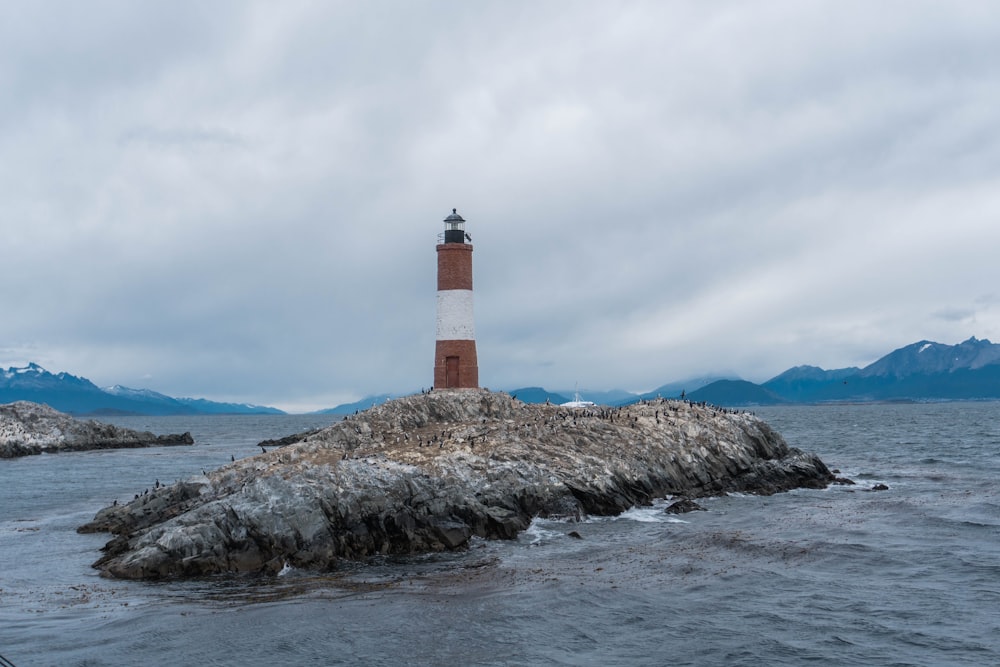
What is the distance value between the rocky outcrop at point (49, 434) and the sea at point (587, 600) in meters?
58.7

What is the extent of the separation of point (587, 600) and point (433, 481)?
12.9 metres

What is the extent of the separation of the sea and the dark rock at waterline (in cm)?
72

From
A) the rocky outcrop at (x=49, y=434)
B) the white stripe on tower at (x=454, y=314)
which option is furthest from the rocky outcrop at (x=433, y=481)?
the rocky outcrop at (x=49, y=434)

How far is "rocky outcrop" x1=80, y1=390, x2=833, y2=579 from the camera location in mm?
32188

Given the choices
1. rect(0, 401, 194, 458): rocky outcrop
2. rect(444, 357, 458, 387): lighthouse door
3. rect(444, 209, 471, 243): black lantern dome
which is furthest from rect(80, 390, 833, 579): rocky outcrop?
rect(0, 401, 194, 458): rocky outcrop

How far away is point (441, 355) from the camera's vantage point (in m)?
56.2

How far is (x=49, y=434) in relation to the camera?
322ft

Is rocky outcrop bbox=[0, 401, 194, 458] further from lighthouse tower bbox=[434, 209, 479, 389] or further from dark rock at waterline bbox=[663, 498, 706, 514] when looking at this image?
dark rock at waterline bbox=[663, 498, 706, 514]

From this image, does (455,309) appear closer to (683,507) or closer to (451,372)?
(451,372)

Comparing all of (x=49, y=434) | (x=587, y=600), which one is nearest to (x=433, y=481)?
(x=587, y=600)

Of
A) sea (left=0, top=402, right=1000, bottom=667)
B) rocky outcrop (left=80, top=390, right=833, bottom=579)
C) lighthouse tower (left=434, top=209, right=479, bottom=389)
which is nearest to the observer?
sea (left=0, top=402, right=1000, bottom=667)

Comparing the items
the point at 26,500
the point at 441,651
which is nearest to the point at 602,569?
the point at 441,651

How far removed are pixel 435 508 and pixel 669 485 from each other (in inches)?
633

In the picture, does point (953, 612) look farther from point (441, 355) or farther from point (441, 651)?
point (441, 355)
